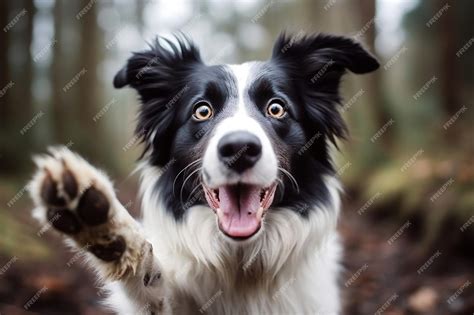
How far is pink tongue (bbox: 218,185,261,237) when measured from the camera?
329cm

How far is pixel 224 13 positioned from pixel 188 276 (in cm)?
2295

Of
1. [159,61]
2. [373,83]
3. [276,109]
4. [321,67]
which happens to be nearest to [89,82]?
[373,83]

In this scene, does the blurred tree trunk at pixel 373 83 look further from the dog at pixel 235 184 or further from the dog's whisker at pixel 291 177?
the dog's whisker at pixel 291 177

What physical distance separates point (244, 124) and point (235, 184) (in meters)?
0.39

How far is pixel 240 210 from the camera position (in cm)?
334

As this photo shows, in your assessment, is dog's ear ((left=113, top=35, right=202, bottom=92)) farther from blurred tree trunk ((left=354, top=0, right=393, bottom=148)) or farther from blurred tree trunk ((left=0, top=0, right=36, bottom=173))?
blurred tree trunk ((left=354, top=0, right=393, bottom=148))

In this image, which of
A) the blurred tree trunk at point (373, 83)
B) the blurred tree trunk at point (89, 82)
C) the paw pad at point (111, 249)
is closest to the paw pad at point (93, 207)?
the paw pad at point (111, 249)

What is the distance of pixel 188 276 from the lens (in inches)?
140

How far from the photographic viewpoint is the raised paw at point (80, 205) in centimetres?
233

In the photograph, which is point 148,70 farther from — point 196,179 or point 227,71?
point 196,179

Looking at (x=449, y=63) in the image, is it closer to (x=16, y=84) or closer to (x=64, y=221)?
(x=16, y=84)

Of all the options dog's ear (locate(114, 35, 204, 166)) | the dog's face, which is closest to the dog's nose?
the dog's face

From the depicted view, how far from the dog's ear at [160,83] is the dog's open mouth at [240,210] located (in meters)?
0.85

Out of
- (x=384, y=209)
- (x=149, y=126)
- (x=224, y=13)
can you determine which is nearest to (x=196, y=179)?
(x=149, y=126)
